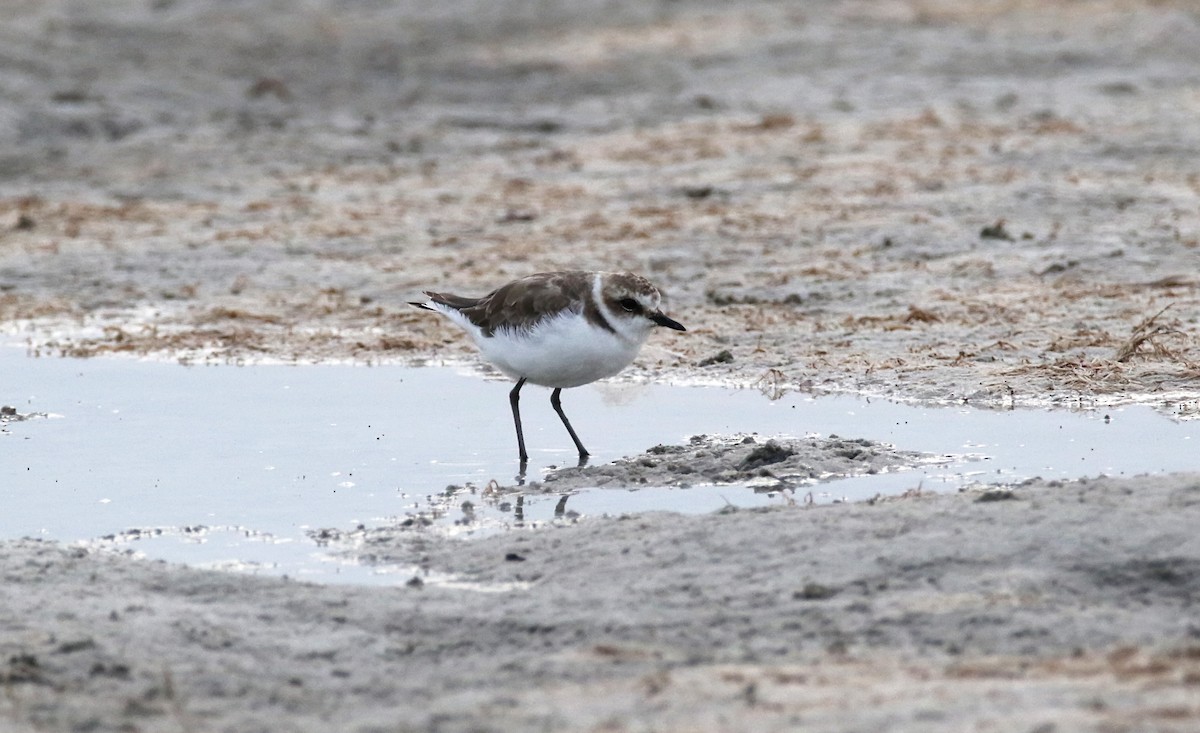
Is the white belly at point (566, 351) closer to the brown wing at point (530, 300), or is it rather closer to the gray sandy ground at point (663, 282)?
the brown wing at point (530, 300)

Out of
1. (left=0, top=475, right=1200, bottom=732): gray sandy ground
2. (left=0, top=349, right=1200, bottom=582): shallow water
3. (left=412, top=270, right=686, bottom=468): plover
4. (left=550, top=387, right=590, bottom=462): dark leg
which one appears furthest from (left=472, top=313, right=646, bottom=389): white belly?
(left=0, top=475, right=1200, bottom=732): gray sandy ground

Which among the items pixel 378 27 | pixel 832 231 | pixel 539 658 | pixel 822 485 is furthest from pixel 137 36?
pixel 539 658

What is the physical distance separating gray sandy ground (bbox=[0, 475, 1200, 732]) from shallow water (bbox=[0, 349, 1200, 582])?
63cm

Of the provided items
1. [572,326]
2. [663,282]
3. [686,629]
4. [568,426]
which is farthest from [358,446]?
[663,282]

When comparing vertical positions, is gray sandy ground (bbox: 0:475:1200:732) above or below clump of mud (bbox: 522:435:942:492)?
below

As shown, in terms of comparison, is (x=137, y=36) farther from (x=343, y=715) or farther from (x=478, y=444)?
(x=343, y=715)

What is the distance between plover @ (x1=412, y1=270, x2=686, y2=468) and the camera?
8.97 m

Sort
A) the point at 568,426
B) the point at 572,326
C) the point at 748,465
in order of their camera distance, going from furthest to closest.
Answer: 1. the point at 568,426
2. the point at 572,326
3. the point at 748,465

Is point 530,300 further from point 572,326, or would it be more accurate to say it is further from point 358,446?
point 358,446

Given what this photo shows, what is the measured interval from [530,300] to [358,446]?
50.6 inches

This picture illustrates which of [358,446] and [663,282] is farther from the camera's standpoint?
[663,282]

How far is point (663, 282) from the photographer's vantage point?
1401cm

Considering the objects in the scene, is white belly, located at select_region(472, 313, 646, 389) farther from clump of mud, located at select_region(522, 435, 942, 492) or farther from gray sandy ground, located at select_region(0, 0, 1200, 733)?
gray sandy ground, located at select_region(0, 0, 1200, 733)

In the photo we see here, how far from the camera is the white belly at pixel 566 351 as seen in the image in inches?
352
